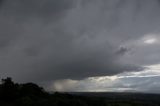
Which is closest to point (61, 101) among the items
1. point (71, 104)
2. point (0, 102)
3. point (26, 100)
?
point (71, 104)

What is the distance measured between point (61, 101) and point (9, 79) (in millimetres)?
39290

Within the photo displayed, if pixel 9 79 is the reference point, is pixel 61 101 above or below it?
below

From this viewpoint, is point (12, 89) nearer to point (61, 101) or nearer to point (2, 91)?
point (2, 91)

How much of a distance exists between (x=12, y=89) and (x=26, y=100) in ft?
85.1

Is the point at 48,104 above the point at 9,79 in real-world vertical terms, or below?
below

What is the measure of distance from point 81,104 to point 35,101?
2367cm

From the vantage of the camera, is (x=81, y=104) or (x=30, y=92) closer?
(x=81, y=104)

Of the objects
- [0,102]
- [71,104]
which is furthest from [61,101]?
[0,102]

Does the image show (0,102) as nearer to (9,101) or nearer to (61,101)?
(9,101)

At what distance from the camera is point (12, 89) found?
187875 millimetres

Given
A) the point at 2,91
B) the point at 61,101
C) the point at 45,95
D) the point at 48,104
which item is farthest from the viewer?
the point at 45,95

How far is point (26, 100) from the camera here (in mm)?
164375

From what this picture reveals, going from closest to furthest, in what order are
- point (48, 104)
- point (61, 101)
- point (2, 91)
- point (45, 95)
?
point (48, 104), point (61, 101), point (2, 91), point (45, 95)

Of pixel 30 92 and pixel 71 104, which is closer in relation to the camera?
pixel 71 104
